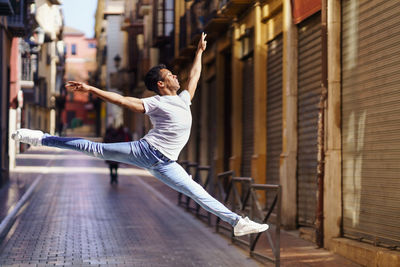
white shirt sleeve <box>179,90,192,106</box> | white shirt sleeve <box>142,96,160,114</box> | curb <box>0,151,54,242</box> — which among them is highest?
white shirt sleeve <box>179,90,192,106</box>

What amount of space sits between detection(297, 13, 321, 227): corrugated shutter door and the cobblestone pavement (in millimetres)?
1894

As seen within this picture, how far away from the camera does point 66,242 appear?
1194 centimetres

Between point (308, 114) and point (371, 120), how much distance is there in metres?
3.56

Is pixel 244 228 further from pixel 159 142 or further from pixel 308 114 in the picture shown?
pixel 308 114

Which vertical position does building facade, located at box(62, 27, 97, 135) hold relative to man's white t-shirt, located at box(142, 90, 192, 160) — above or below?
above

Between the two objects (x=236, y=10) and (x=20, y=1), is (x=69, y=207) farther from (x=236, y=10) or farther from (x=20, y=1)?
(x=20, y=1)

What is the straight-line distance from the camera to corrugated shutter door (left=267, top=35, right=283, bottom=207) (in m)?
16.6

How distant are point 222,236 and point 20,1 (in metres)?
14.9

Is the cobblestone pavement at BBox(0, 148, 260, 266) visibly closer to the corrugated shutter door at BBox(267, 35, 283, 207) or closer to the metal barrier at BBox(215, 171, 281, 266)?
the metal barrier at BBox(215, 171, 281, 266)

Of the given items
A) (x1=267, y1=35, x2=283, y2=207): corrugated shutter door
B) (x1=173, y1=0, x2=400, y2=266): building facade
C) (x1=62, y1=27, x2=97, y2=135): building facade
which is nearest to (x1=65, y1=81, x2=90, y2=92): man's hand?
(x1=173, y1=0, x2=400, y2=266): building facade

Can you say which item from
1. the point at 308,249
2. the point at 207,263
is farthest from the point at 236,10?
the point at 207,263

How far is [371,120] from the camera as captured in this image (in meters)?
10.7

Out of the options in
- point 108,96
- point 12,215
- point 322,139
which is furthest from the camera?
point 12,215

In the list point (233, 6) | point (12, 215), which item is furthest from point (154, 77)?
point (233, 6)
